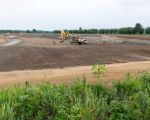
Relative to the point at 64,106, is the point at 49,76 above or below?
below

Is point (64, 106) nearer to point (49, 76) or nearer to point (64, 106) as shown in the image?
point (64, 106)

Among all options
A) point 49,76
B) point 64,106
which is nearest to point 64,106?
point 64,106

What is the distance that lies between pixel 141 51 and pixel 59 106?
23815 mm

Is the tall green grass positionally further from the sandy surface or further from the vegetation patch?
the sandy surface

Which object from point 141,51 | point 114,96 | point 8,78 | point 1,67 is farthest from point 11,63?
point 114,96

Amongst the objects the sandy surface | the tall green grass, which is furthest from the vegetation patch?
the sandy surface

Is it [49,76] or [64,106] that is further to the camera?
[49,76]

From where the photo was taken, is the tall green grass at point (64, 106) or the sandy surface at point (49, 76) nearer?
the tall green grass at point (64, 106)

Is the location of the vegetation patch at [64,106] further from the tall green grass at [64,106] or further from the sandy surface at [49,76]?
the sandy surface at [49,76]

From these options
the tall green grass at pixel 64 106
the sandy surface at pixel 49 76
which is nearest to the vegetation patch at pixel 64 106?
the tall green grass at pixel 64 106

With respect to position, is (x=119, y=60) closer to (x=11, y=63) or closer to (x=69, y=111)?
(x=11, y=63)

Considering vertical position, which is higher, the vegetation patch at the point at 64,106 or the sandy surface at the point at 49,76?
the vegetation patch at the point at 64,106

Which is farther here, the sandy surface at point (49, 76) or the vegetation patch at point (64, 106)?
the sandy surface at point (49, 76)

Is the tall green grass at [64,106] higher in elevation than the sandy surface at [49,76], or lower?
higher
